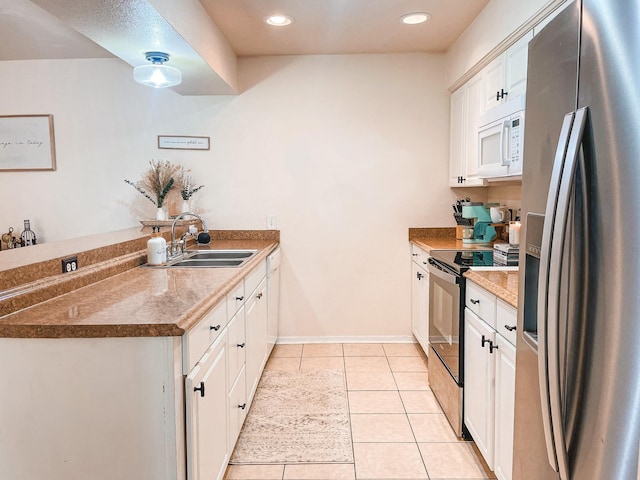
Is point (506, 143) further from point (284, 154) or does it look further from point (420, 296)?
point (284, 154)

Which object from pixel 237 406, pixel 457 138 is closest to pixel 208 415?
pixel 237 406

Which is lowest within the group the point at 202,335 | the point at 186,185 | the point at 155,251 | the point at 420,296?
the point at 420,296

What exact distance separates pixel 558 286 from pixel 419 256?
260 centimetres

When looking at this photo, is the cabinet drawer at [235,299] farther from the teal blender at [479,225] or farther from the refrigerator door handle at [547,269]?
the teal blender at [479,225]

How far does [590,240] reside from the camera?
0.91 meters

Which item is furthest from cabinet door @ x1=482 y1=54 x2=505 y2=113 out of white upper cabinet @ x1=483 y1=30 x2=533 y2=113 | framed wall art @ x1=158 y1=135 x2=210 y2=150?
framed wall art @ x1=158 y1=135 x2=210 y2=150

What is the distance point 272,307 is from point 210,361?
185cm

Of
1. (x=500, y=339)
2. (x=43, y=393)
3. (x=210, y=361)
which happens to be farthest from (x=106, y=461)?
(x=500, y=339)

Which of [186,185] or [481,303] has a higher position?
[186,185]

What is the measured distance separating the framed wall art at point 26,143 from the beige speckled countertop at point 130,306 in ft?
6.95

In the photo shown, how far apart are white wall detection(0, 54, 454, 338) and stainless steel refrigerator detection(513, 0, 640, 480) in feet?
8.81

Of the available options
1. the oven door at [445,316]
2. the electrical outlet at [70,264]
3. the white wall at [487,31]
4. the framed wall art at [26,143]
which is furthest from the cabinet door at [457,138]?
the framed wall art at [26,143]

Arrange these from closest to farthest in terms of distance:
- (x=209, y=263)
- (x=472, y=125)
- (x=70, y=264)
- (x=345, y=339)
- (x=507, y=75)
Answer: (x=70, y=264), (x=507, y=75), (x=209, y=263), (x=472, y=125), (x=345, y=339)

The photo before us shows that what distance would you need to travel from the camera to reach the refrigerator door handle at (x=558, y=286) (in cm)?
92
